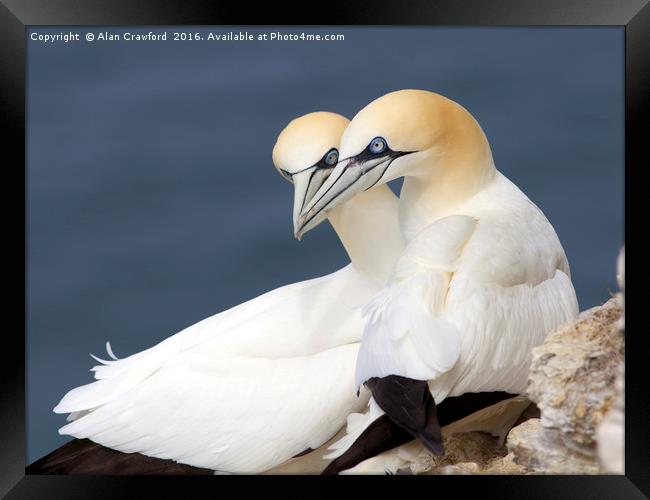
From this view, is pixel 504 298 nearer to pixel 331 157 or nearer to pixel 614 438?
pixel 614 438

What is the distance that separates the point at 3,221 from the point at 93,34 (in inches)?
31.1

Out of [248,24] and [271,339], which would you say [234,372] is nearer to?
[271,339]

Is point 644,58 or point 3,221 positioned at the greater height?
point 644,58

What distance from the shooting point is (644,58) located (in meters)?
5.80

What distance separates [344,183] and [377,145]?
0.61 ft

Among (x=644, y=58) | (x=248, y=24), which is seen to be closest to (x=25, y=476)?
(x=248, y=24)

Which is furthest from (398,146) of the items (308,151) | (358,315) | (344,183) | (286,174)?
(358,315)

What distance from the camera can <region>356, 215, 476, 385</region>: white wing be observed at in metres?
5.42

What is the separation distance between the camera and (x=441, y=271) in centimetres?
565

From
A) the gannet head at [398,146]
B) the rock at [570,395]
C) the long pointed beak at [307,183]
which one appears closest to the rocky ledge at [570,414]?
the rock at [570,395]

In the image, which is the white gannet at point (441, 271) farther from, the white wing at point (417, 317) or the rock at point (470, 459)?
the rock at point (470, 459)

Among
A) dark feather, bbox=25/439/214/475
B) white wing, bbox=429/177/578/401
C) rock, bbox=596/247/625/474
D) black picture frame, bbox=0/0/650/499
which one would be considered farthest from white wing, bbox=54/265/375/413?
rock, bbox=596/247/625/474

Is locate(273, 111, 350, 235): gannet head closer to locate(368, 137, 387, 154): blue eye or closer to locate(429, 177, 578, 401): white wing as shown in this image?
locate(368, 137, 387, 154): blue eye

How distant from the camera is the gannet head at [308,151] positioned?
6078 millimetres
